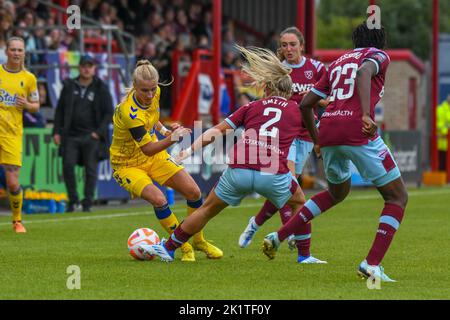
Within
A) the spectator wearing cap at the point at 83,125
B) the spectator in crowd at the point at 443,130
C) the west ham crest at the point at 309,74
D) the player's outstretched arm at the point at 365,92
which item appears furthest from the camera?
the spectator in crowd at the point at 443,130

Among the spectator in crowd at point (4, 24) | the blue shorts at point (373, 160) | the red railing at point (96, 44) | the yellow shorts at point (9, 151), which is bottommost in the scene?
the yellow shorts at point (9, 151)

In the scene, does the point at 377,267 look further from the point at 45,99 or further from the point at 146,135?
the point at 45,99

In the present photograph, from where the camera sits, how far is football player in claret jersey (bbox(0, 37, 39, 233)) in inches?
568

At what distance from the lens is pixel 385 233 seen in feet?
31.3

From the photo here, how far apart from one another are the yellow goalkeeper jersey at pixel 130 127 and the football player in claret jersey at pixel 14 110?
3.26 metres

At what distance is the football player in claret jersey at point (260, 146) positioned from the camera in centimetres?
1032

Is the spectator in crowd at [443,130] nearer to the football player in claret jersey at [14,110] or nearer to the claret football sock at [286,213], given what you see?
the football player in claret jersey at [14,110]

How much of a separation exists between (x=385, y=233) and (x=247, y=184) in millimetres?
1354

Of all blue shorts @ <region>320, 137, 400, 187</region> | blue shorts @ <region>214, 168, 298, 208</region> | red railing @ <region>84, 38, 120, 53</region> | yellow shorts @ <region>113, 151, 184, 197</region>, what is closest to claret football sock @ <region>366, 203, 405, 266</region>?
blue shorts @ <region>320, 137, 400, 187</region>

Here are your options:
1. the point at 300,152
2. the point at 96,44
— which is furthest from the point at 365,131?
the point at 96,44

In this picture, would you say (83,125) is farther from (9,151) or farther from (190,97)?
(190,97)

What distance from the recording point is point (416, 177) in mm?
27641

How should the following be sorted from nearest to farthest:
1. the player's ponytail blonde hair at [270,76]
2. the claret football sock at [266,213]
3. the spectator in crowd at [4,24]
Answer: the player's ponytail blonde hair at [270,76] < the claret football sock at [266,213] < the spectator in crowd at [4,24]

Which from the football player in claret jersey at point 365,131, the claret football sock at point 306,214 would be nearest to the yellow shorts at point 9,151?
the claret football sock at point 306,214
